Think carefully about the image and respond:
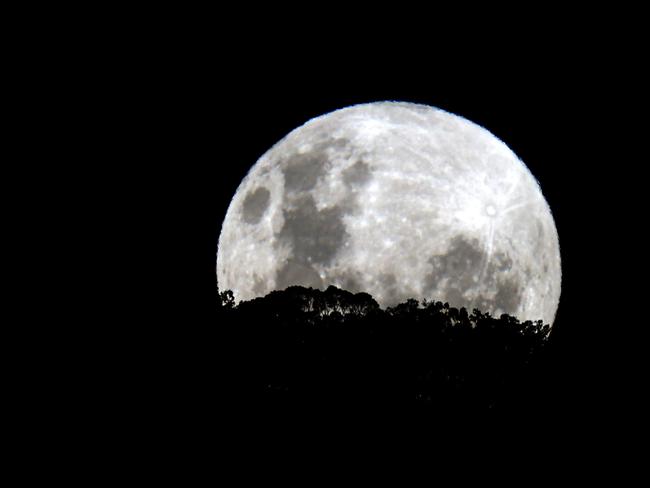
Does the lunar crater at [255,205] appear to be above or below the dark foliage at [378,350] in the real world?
above

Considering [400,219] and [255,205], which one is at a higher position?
[255,205]

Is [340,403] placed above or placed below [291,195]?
below

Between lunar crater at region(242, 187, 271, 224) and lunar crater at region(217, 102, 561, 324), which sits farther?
lunar crater at region(242, 187, 271, 224)

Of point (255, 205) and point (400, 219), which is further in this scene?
point (255, 205)

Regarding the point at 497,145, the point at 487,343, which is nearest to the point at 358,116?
the point at 497,145

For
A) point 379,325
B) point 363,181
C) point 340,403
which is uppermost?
point 363,181

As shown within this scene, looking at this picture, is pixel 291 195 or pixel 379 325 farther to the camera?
pixel 291 195

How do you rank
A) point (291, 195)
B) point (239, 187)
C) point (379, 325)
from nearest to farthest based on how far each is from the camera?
point (379, 325)
point (291, 195)
point (239, 187)

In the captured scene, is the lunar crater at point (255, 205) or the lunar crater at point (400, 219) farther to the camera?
the lunar crater at point (255, 205)

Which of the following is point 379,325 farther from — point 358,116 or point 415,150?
point 358,116

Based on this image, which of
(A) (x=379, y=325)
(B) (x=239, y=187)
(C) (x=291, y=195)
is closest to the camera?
(A) (x=379, y=325)

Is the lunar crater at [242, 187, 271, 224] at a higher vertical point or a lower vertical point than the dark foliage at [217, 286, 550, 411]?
higher
